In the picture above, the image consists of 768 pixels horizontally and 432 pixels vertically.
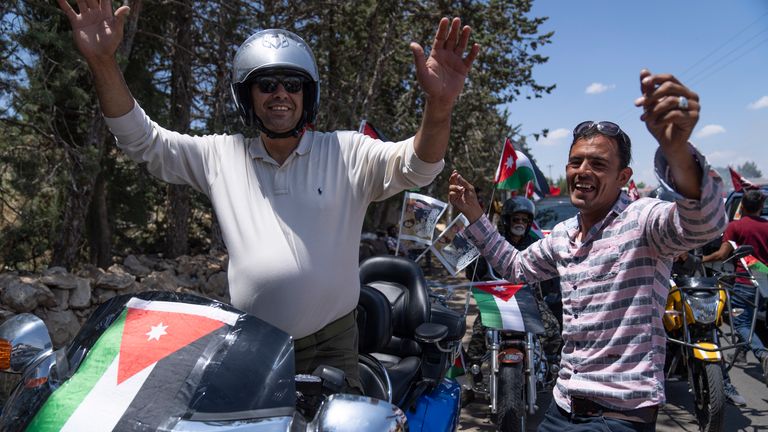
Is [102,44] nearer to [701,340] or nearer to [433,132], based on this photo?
[433,132]

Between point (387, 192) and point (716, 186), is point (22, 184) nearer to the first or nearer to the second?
point (387, 192)

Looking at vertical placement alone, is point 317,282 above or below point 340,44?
below

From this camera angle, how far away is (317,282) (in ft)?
7.09

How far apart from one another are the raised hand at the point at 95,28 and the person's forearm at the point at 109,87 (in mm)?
26

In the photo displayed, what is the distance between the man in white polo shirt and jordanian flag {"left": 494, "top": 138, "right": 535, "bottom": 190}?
4311 millimetres

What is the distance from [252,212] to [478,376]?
133 inches

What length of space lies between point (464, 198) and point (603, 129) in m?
0.68

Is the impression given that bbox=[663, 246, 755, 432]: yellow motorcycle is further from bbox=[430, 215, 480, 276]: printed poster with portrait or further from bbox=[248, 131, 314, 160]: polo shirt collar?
bbox=[248, 131, 314, 160]: polo shirt collar

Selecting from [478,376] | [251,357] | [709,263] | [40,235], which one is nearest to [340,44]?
[40,235]

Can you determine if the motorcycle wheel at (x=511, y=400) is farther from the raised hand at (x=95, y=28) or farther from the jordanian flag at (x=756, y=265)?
the jordanian flag at (x=756, y=265)

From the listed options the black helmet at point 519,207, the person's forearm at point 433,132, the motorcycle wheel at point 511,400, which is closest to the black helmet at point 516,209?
the black helmet at point 519,207

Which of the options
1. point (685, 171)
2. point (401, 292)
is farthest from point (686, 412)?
point (685, 171)

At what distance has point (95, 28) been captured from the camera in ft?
7.31

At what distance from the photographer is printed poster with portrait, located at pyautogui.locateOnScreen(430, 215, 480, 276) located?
4.68 metres
